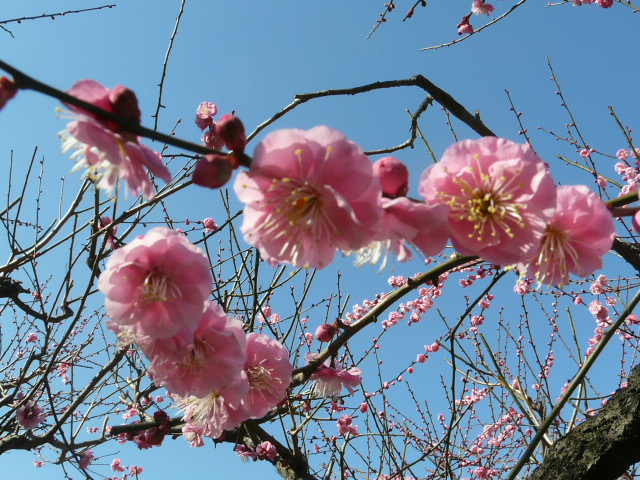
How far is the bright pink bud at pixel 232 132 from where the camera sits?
101 centimetres

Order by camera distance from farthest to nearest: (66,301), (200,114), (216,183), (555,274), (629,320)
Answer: (629,320), (200,114), (66,301), (555,274), (216,183)

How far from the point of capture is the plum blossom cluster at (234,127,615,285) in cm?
99

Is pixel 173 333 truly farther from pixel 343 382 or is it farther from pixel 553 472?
pixel 553 472

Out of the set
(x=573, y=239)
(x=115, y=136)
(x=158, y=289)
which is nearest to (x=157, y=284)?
(x=158, y=289)

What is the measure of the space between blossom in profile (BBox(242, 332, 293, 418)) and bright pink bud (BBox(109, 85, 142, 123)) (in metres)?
0.87

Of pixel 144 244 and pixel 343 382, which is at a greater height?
pixel 144 244

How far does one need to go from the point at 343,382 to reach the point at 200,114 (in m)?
1.96

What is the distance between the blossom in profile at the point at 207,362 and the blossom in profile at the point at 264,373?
0.24 meters

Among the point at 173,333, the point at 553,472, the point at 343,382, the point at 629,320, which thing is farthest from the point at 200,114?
the point at 629,320

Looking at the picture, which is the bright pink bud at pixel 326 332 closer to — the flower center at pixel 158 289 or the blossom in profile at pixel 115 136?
the flower center at pixel 158 289

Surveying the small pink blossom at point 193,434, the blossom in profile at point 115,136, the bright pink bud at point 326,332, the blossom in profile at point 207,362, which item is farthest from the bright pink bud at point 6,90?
the small pink blossom at point 193,434

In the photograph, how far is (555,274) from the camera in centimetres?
125

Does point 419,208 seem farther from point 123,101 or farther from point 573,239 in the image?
point 123,101

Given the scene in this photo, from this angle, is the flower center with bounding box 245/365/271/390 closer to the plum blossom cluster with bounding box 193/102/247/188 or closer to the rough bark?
the plum blossom cluster with bounding box 193/102/247/188
